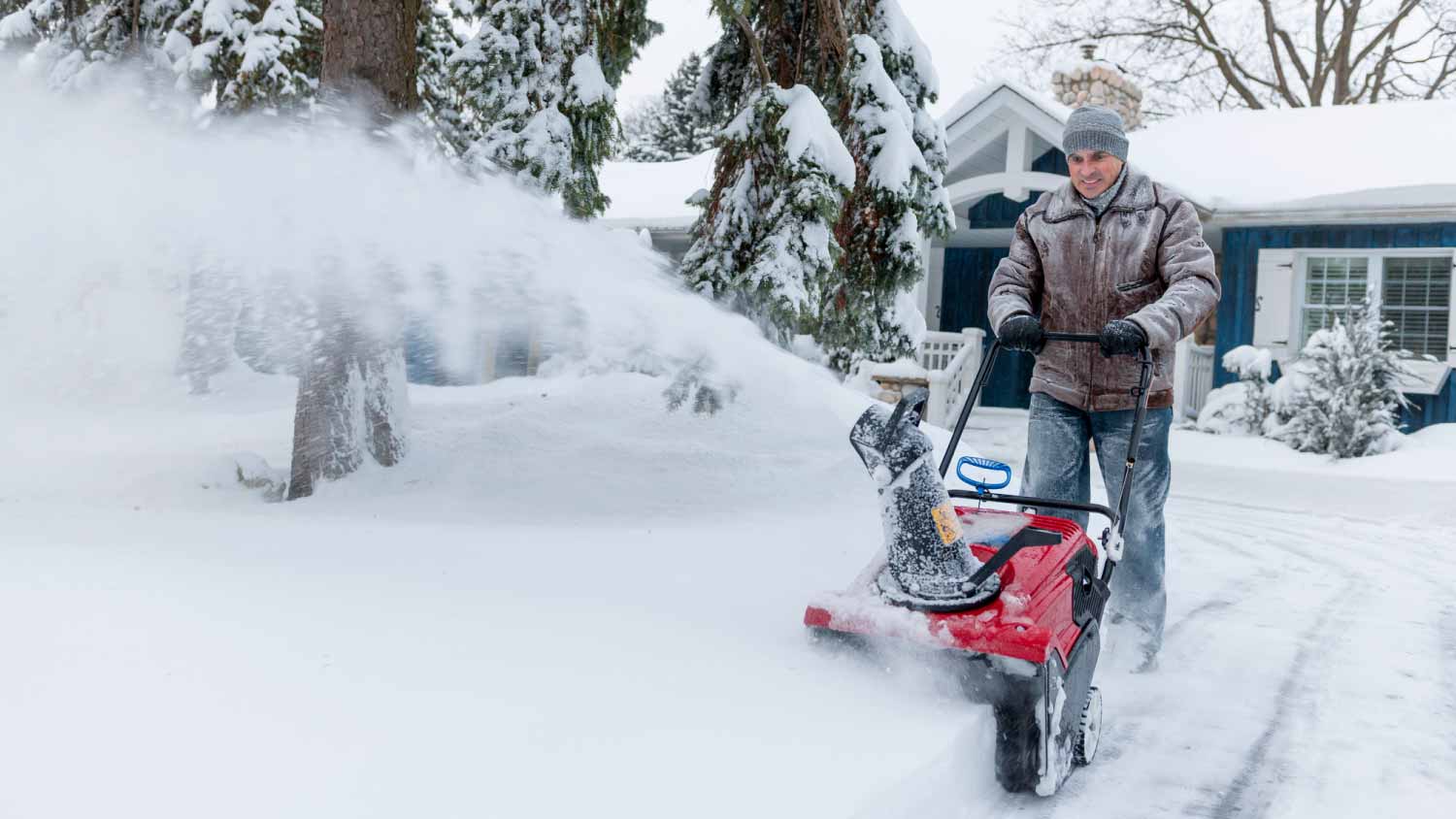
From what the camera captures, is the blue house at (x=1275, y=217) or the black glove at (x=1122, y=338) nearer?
the black glove at (x=1122, y=338)

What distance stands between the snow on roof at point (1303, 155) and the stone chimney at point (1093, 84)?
0.63 meters

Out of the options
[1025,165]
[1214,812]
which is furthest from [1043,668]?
[1025,165]

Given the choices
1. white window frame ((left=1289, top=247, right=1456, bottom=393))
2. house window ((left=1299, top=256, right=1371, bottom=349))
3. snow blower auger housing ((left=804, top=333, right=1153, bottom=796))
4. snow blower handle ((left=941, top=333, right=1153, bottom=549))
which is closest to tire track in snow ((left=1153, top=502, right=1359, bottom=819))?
snow blower auger housing ((left=804, top=333, right=1153, bottom=796))

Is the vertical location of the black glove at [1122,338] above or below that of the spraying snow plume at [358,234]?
below

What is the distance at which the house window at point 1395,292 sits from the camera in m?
12.2

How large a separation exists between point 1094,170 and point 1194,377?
10.7m

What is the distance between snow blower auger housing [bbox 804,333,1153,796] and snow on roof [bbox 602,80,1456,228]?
8066 mm

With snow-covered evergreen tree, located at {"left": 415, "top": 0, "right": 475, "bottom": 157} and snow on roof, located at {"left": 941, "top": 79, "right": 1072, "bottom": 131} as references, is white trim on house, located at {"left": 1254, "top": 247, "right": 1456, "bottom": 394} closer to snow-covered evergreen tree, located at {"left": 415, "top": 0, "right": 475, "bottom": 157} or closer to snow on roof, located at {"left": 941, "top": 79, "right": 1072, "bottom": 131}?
snow on roof, located at {"left": 941, "top": 79, "right": 1072, "bottom": 131}

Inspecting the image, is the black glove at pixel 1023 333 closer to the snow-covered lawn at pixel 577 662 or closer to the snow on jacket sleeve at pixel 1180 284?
the snow on jacket sleeve at pixel 1180 284

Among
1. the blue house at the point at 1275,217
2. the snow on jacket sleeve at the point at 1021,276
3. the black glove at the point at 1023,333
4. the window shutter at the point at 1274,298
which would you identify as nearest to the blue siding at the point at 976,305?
the blue house at the point at 1275,217

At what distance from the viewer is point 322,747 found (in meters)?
2.07

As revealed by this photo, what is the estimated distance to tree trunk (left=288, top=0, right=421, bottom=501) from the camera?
18.1 ft

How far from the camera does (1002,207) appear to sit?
14.7m

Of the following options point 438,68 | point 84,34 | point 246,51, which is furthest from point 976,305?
point 84,34
